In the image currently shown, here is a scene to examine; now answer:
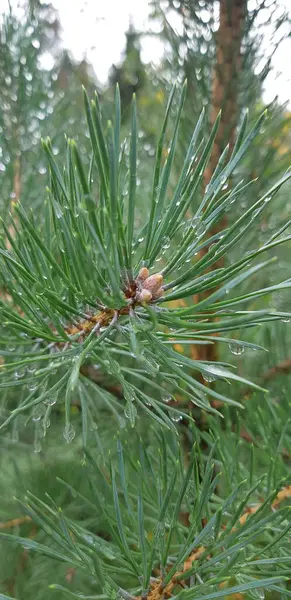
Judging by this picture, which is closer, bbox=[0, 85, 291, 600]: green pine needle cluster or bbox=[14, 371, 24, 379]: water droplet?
bbox=[0, 85, 291, 600]: green pine needle cluster

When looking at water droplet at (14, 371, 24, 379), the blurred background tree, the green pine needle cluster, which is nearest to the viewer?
the green pine needle cluster

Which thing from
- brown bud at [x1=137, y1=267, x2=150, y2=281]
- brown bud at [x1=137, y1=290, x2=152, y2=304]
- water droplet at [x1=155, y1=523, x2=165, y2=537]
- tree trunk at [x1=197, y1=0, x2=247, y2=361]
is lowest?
water droplet at [x1=155, y1=523, x2=165, y2=537]

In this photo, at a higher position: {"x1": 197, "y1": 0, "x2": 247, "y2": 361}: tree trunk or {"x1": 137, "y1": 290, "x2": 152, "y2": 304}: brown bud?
{"x1": 197, "y1": 0, "x2": 247, "y2": 361}: tree trunk

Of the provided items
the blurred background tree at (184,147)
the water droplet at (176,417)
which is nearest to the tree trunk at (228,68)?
the blurred background tree at (184,147)

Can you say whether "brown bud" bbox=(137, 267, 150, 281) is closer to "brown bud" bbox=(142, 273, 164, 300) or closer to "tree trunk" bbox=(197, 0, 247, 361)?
"brown bud" bbox=(142, 273, 164, 300)

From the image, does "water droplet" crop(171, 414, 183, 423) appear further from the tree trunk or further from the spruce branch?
the tree trunk

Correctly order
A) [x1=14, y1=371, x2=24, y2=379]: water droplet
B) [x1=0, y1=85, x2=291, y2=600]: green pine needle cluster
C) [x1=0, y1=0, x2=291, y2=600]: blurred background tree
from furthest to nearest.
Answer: [x1=0, y1=0, x2=291, y2=600]: blurred background tree
[x1=14, y1=371, x2=24, y2=379]: water droplet
[x1=0, y1=85, x2=291, y2=600]: green pine needle cluster

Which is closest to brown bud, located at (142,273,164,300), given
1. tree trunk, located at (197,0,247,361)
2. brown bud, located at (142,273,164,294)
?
brown bud, located at (142,273,164,294)

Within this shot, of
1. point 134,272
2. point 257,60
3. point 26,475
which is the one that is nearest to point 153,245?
point 134,272

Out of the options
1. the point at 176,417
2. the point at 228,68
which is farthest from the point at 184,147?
the point at 176,417

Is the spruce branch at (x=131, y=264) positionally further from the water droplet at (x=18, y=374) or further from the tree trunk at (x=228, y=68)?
the tree trunk at (x=228, y=68)

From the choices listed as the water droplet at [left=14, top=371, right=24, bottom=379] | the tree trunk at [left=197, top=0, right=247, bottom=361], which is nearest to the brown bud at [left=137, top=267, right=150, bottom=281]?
the water droplet at [left=14, top=371, right=24, bottom=379]
